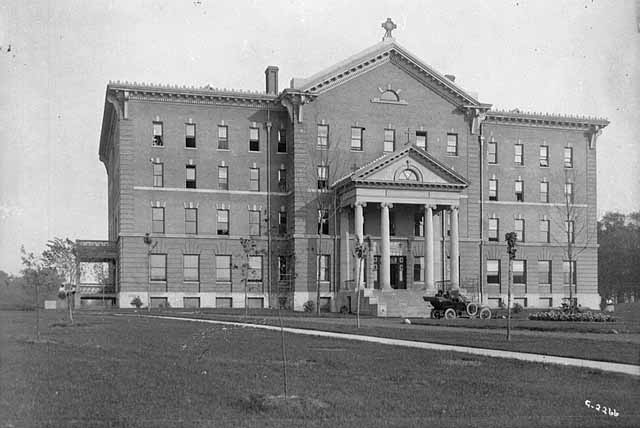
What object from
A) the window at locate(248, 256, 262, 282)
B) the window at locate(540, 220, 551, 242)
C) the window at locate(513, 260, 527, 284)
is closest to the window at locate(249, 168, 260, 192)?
the window at locate(248, 256, 262, 282)

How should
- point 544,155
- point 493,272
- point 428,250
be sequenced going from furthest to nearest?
point 544,155, point 493,272, point 428,250

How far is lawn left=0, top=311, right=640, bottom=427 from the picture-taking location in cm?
1041

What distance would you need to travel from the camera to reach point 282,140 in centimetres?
5394

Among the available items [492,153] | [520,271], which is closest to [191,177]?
[492,153]

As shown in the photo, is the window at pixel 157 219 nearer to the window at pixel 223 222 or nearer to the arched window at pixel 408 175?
the window at pixel 223 222

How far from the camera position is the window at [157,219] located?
5125 cm

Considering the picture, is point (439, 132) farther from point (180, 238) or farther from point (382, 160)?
point (180, 238)

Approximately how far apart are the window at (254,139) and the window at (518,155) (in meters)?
20.2

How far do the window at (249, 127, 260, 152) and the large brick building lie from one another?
74 millimetres

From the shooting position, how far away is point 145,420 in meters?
10.1

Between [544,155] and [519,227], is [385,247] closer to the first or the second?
[519,227]

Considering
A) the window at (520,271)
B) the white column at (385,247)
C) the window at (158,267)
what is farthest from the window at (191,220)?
the window at (520,271)

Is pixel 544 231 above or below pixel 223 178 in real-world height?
below

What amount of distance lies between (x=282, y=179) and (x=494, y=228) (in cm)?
1692
